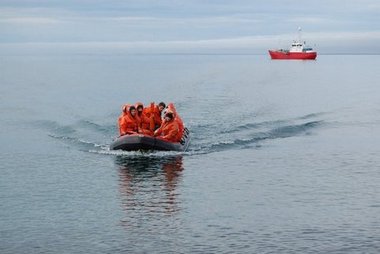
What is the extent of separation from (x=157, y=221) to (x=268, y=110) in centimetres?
4393

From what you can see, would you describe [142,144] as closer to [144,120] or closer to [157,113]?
[144,120]

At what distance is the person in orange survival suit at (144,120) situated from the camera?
43.4 meters

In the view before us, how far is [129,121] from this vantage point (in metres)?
43.1

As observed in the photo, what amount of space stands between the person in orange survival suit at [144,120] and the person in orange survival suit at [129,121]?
342 mm

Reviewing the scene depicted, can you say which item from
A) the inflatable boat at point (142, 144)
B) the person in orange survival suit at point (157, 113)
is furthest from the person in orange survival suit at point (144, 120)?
the inflatable boat at point (142, 144)

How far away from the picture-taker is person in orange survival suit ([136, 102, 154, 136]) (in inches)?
1708

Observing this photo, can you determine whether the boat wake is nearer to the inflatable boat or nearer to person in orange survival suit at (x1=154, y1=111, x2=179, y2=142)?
the inflatable boat

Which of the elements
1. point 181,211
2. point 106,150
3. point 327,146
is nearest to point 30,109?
point 106,150

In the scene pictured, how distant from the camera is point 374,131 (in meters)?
55.1

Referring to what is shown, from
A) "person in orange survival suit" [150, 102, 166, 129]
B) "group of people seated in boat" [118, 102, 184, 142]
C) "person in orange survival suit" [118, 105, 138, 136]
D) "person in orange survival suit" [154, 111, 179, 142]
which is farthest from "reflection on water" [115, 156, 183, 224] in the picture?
"person in orange survival suit" [150, 102, 166, 129]

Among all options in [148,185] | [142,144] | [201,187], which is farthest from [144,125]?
[201,187]

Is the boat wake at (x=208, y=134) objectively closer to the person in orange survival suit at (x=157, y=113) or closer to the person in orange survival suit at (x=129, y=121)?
the person in orange survival suit at (x=129, y=121)

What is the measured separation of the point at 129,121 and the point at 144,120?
1432mm

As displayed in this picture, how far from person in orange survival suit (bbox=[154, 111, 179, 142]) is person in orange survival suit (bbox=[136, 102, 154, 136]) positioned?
2.00 ft
